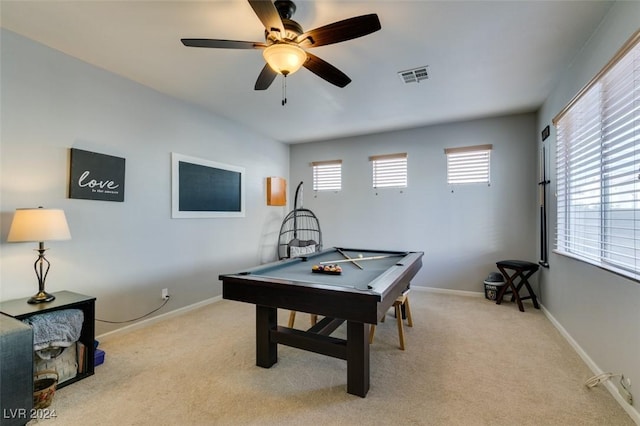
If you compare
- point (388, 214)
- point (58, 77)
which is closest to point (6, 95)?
point (58, 77)

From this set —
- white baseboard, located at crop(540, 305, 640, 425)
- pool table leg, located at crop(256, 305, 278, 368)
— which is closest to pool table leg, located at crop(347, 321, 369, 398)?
pool table leg, located at crop(256, 305, 278, 368)

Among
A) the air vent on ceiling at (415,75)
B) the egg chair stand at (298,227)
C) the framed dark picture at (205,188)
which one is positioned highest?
the air vent on ceiling at (415,75)

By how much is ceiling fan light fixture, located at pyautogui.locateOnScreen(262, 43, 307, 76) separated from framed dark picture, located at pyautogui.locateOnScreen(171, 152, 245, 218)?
2296mm

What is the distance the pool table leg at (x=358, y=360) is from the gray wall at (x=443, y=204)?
10.2ft

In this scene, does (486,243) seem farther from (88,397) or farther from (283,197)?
(88,397)

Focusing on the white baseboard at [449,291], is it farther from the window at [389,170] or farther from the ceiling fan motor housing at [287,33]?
the ceiling fan motor housing at [287,33]

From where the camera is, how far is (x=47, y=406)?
190 cm

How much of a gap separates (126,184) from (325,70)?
2452 mm

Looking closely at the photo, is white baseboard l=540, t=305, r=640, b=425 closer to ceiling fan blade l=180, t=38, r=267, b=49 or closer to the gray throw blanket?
ceiling fan blade l=180, t=38, r=267, b=49

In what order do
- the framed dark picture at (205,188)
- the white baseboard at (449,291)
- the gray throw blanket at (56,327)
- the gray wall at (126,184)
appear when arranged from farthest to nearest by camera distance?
the white baseboard at (449,291), the framed dark picture at (205,188), the gray wall at (126,184), the gray throw blanket at (56,327)

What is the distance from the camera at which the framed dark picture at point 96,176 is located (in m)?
2.70

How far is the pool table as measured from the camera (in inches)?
71.4

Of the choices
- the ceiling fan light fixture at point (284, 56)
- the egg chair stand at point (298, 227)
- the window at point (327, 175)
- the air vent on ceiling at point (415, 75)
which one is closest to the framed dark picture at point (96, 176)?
the ceiling fan light fixture at point (284, 56)

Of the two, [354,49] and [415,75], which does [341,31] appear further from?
[415,75]
